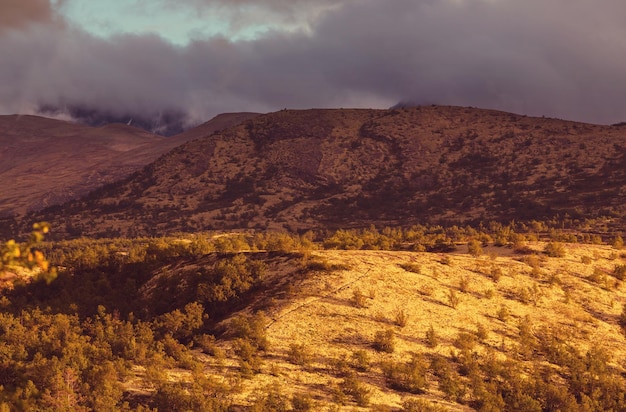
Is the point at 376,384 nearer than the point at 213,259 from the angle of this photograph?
Yes

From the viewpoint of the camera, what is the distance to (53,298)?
1326 inches

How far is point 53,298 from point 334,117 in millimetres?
141424

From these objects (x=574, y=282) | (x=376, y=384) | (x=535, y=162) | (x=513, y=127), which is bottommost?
(x=376, y=384)

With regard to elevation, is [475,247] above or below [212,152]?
below

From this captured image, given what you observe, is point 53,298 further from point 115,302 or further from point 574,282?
point 574,282

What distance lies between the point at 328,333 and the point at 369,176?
115229 millimetres

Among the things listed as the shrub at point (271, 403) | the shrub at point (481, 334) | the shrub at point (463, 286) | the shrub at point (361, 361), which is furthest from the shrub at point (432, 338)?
the shrub at point (271, 403)

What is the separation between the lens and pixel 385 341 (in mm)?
22812

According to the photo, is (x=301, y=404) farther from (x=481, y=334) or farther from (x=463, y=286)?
(x=463, y=286)

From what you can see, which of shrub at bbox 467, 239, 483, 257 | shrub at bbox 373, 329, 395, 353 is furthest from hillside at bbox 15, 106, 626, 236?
shrub at bbox 373, 329, 395, 353

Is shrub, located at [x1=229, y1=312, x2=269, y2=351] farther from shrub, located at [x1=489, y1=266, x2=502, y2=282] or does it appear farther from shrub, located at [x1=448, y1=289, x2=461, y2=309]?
shrub, located at [x1=489, y1=266, x2=502, y2=282]

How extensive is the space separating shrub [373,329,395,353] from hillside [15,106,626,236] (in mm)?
73576

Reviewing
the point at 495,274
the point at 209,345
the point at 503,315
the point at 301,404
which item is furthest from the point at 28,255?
the point at 495,274

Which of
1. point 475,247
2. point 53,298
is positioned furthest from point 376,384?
point 53,298
